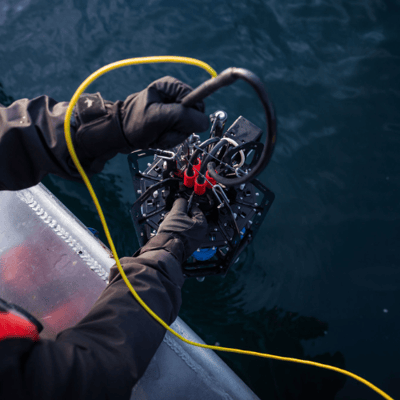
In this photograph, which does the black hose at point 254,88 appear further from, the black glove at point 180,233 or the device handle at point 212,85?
the black glove at point 180,233

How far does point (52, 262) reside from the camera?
2.54 metres

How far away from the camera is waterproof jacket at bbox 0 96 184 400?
1204mm

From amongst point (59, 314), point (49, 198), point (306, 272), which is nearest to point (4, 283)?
point (59, 314)

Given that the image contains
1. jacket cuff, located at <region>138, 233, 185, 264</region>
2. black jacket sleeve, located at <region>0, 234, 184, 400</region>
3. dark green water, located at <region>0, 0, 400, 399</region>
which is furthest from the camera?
dark green water, located at <region>0, 0, 400, 399</region>

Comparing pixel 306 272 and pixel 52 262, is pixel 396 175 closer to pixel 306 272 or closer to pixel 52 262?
pixel 306 272

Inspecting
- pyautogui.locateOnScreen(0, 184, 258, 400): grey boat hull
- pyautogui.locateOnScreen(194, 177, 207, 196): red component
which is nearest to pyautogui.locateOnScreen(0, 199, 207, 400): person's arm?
pyautogui.locateOnScreen(194, 177, 207, 196): red component

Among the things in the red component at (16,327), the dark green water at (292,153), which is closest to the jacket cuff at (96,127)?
the red component at (16,327)

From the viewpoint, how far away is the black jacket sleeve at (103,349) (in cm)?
118

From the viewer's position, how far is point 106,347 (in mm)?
1430

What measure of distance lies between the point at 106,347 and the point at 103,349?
1.1 inches

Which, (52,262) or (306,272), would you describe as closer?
(52,262)

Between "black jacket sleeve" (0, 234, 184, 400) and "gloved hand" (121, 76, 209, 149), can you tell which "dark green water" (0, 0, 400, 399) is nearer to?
"black jacket sleeve" (0, 234, 184, 400)

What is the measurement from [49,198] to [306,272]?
2.84 meters

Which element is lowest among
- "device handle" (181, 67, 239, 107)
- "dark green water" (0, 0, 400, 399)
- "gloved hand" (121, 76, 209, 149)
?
"dark green water" (0, 0, 400, 399)
